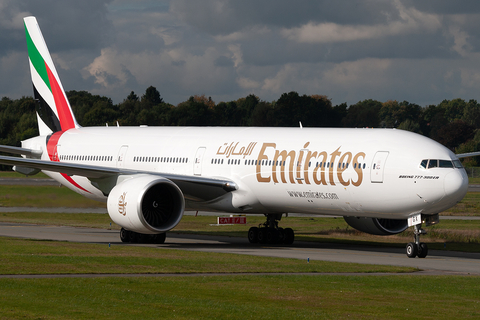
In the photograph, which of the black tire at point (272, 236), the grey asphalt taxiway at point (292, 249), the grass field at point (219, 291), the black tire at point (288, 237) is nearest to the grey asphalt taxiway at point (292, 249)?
the grey asphalt taxiway at point (292, 249)

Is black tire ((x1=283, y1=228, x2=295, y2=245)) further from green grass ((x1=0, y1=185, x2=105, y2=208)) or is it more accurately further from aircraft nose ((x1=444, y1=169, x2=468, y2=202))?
green grass ((x1=0, y1=185, x2=105, y2=208))

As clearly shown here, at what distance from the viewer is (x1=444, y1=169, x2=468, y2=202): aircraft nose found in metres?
22.8

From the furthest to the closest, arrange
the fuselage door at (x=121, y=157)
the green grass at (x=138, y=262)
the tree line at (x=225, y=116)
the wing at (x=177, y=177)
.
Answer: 1. the tree line at (x=225, y=116)
2. the fuselage door at (x=121, y=157)
3. the wing at (x=177, y=177)
4. the green grass at (x=138, y=262)

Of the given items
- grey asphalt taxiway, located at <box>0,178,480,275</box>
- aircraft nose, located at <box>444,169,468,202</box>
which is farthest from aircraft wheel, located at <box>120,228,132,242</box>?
aircraft nose, located at <box>444,169,468,202</box>

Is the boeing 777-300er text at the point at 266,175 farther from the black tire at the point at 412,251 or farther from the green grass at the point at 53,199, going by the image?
the green grass at the point at 53,199

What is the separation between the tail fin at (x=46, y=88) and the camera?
37.9 metres

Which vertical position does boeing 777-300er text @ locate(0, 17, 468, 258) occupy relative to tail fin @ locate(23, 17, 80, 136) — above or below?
below

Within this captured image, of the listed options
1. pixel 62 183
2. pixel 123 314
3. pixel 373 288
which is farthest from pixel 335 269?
pixel 62 183

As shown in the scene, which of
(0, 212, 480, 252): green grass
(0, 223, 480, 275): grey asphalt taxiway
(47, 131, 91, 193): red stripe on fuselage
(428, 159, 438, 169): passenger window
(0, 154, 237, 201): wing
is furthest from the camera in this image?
(47, 131, 91, 193): red stripe on fuselage

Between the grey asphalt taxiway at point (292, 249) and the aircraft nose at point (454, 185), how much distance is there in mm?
2149

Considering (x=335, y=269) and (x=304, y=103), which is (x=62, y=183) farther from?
(x=304, y=103)

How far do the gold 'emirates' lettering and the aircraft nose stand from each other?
9.36 ft

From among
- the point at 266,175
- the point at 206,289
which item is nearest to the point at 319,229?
the point at 266,175

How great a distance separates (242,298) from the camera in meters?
15.3
